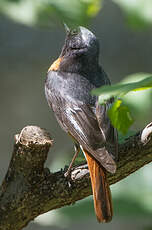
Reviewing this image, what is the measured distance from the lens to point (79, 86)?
3.42m

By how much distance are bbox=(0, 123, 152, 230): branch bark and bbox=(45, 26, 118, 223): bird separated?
102mm

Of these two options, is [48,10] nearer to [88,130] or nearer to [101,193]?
[101,193]

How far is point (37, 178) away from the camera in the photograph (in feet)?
9.20

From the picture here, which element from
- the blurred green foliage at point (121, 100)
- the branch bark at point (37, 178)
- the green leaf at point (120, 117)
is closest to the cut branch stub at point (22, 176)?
the branch bark at point (37, 178)

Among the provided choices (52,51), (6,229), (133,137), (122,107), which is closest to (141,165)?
(133,137)

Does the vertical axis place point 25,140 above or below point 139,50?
above

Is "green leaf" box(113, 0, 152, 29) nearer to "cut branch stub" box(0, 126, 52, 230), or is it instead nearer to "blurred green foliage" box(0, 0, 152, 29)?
"blurred green foliage" box(0, 0, 152, 29)

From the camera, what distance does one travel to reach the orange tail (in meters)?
2.69

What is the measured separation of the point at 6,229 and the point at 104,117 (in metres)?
0.85

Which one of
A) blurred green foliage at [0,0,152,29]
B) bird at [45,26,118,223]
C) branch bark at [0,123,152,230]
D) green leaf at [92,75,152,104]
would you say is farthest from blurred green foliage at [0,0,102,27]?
branch bark at [0,123,152,230]

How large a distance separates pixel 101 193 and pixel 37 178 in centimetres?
35

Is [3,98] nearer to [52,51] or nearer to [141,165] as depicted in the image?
[52,51]

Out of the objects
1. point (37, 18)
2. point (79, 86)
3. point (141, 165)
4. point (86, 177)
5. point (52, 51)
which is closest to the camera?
point (37, 18)

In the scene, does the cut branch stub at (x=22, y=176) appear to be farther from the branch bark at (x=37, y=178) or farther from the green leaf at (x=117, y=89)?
the green leaf at (x=117, y=89)
